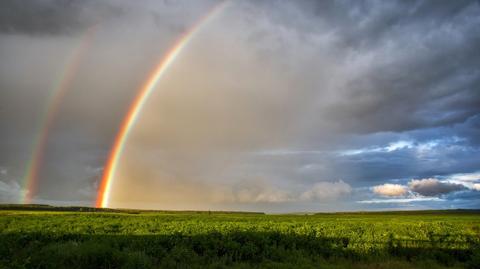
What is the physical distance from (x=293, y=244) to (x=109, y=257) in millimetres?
9735

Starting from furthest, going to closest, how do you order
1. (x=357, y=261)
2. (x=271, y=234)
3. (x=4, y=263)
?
(x=271, y=234) → (x=357, y=261) → (x=4, y=263)

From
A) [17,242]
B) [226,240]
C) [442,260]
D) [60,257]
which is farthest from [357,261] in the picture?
[17,242]

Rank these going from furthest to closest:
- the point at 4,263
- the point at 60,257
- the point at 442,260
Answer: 1. the point at 442,260
2. the point at 60,257
3. the point at 4,263

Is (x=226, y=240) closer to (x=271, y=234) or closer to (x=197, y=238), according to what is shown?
(x=197, y=238)

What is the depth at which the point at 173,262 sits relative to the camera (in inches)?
610

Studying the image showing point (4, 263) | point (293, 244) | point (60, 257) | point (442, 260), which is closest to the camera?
point (4, 263)

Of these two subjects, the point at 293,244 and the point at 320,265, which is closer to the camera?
the point at 320,265

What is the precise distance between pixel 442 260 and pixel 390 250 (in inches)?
100

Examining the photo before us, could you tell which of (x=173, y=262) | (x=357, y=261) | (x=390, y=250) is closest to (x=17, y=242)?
(x=173, y=262)

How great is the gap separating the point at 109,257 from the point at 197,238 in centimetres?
656

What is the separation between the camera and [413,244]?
72.7 ft

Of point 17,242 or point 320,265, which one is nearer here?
point 320,265

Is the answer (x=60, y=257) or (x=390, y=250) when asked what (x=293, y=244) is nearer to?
(x=390, y=250)

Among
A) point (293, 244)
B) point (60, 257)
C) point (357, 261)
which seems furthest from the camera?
point (293, 244)
